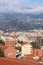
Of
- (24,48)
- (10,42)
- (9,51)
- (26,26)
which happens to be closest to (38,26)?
(26,26)

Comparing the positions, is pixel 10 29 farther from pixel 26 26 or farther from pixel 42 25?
pixel 42 25

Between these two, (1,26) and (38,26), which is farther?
(38,26)

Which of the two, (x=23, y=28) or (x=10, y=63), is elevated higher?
(x=23, y=28)

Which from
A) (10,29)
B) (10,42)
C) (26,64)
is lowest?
(26,64)

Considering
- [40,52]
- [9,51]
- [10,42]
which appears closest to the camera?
[9,51]

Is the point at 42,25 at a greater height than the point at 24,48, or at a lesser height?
greater

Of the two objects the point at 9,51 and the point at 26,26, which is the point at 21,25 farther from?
the point at 9,51

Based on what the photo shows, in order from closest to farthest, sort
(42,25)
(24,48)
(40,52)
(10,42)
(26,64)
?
(26,64) → (40,52) → (24,48) → (10,42) → (42,25)

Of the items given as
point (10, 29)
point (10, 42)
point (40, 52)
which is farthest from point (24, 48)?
point (10, 29)

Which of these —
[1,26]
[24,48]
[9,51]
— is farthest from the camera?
[1,26]
